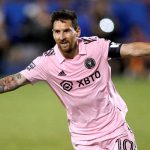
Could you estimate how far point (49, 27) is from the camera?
56.2ft

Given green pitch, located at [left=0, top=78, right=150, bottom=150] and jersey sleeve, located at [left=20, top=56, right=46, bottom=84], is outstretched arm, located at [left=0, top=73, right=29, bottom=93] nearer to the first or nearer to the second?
jersey sleeve, located at [left=20, top=56, right=46, bottom=84]

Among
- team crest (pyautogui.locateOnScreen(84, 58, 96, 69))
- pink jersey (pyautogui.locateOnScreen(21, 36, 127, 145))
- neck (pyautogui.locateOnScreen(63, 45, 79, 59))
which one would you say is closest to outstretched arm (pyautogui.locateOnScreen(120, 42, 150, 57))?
pink jersey (pyautogui.locateOnScreen(21, 36, 127, 145))

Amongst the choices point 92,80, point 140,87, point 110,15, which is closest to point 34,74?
point 92,80

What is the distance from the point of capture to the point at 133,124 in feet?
38.5

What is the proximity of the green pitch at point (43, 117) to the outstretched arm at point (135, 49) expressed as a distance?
3285mm

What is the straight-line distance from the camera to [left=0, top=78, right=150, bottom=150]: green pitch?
410 inches

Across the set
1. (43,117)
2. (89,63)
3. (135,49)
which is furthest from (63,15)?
(43,117)

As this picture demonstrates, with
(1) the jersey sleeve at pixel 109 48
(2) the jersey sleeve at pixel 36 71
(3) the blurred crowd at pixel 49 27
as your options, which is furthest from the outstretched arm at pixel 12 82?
(3) the blurred crowd at pixel 49 27

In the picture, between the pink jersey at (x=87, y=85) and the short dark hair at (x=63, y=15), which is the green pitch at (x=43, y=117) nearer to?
the pink jersey at (x=87, y=85)

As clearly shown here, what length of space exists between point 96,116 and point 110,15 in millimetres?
10309

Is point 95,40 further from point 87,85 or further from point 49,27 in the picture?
point 49,27

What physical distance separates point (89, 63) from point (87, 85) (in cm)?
23

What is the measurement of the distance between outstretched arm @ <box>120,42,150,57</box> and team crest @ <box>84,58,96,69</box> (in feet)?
1.01

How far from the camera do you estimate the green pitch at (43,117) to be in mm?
10414
